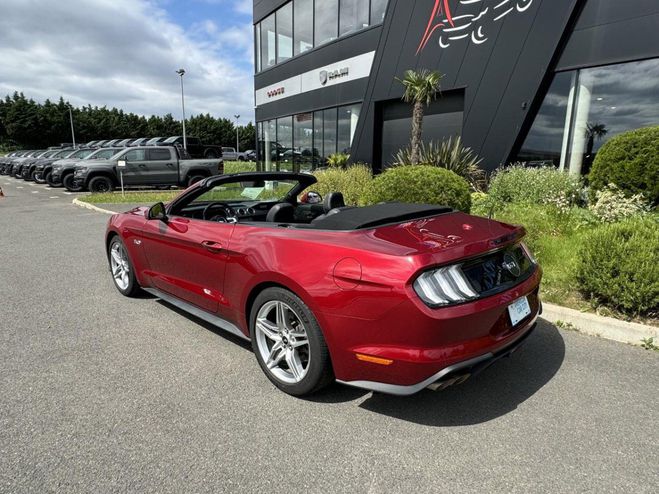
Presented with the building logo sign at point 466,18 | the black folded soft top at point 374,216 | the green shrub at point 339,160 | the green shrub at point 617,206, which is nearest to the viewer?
the black folded soft top at point 374,216

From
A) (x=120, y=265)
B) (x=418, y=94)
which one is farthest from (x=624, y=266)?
(x=418, y=94)

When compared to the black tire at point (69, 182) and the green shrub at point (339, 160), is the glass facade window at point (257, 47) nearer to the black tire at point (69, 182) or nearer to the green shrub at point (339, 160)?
the green shrub at point (339, 160)

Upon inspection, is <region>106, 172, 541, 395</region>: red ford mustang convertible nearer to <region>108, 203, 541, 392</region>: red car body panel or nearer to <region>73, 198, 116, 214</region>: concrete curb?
<region>108, 203, 541, 392</region>: red car body panel

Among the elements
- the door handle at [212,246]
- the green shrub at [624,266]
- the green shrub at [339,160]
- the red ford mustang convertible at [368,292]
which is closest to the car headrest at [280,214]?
the red ford mustang convertible at [368,292]

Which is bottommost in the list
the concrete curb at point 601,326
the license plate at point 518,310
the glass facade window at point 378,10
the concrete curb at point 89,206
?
the concrete curb at point 601,326

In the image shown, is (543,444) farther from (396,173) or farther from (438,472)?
(396,173)

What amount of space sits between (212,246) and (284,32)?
20.7 meters

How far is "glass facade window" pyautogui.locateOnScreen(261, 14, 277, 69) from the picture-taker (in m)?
22.2

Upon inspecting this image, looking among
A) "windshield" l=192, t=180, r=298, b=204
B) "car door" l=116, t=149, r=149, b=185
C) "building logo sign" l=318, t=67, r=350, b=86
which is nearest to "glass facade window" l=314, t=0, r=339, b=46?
"building logo sign" l=318, t=67, r=350, b=86

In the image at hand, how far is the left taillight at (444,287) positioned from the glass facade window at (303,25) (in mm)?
18970

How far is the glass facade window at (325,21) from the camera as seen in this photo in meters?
17.4

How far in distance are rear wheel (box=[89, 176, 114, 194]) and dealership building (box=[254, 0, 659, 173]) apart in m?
8.43

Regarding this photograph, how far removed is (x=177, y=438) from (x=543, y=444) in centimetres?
202

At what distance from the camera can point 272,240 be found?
9.52ft
